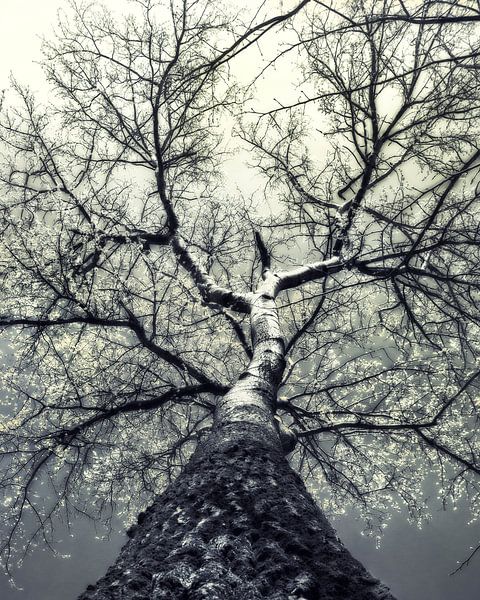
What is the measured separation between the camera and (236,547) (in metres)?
1.13

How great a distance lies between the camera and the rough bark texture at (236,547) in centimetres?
93

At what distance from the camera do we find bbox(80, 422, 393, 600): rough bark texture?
93 cm

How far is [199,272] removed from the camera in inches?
231

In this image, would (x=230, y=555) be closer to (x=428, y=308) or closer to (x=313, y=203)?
(x=313, y=203)

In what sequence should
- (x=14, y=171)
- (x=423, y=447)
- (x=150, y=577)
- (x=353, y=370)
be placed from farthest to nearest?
1. (x=353, y=370)
2. (x=14, y=171)
3. (x=423, y=447)
4. (x=150, y=577)

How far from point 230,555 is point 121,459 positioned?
5436 millimetres

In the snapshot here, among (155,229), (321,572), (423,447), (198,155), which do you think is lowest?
(321,572)

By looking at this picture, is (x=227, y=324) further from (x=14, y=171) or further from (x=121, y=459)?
(x=14, y=171)

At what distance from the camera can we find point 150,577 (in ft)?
3.26

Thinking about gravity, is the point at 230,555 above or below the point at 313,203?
below

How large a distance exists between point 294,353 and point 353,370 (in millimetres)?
1035

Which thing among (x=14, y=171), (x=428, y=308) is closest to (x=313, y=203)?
(x=428, y=308)

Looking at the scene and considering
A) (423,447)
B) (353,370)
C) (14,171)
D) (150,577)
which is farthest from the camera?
(353,370)

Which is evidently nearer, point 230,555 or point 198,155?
point 230,555
